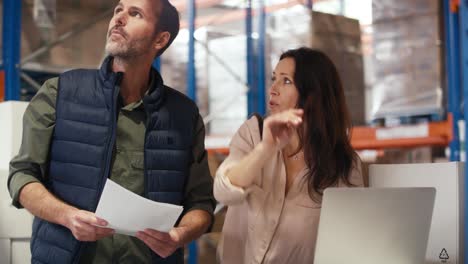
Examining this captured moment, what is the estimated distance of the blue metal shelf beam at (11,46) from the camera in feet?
14.7

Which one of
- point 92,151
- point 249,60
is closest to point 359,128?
point 249,60

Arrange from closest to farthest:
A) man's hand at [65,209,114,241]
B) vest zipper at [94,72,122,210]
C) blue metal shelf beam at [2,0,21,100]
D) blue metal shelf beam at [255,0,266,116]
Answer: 1. man's hand at [65,209,114,241]
2. vest zipper at [94,72,122,210]
3. blue metal shelf beam at [2,0,21,100]
4. blue metal shelf beam at [255,0,266,116]

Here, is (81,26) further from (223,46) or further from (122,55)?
(122,55)

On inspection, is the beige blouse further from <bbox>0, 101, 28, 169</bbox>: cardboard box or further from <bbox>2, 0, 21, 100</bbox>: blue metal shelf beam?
<bbox>2, 0, 21, 100</bbox>: blue metal shelf beam

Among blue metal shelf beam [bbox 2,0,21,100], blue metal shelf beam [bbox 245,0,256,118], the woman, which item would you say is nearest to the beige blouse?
the woman

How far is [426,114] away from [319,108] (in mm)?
3255

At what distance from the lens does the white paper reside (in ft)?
6.11

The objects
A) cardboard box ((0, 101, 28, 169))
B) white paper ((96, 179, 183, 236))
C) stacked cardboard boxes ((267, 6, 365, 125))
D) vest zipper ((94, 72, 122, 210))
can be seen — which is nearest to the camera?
white paper ((96, 179, 183, 236))

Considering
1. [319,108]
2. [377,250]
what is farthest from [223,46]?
[377,250]

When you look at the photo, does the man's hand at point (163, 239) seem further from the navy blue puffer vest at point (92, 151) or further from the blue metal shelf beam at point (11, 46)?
the blue metal shelf beam at point (11, 46)

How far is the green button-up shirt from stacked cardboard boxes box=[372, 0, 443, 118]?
11.0 ft

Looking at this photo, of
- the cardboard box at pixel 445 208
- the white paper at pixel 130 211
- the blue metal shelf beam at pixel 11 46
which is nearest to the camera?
the white paper at pixel 130 211

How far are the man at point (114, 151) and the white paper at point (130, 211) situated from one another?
13cm

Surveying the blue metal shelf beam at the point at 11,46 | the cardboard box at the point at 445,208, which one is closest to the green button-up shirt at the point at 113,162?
the cardboard box at the point at 445,208
